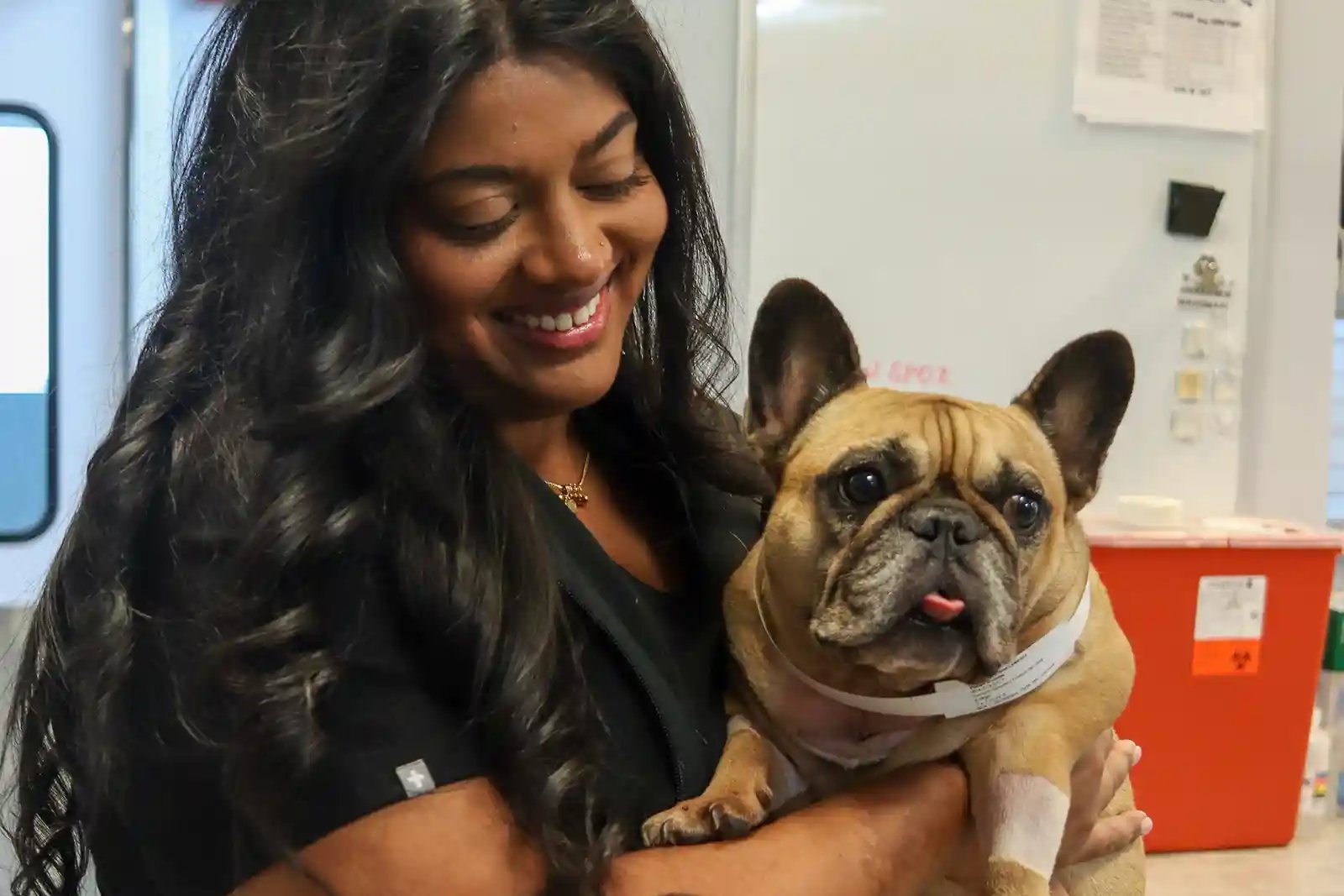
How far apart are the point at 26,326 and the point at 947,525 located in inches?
49.6

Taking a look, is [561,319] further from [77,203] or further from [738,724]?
[77,203]

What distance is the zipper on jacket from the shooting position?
0.79 m

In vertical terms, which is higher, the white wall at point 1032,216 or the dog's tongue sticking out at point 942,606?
the white wall at point 1032,216

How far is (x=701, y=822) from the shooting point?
29.9 inches

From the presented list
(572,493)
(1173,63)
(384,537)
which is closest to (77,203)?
(572,493)

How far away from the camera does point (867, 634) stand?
81 centimetres

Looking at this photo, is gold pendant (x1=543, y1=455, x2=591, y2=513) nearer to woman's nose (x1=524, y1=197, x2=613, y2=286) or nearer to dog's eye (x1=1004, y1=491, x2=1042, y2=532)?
woman's nose (x1=524, y1=197, x2=613, y2=286)

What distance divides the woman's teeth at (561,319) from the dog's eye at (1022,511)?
37 cm

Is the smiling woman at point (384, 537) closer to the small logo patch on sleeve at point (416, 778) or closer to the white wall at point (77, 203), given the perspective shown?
the small logo patch on sleeve at point (416, 778)

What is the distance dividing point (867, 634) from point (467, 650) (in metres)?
0.30

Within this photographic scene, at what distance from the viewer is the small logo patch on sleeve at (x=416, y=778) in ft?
2.08

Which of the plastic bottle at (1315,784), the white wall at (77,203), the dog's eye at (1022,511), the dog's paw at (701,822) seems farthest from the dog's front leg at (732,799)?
the plastic bottle at (1315,784)

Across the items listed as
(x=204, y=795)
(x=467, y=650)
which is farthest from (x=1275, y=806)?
(x=204, y=795)

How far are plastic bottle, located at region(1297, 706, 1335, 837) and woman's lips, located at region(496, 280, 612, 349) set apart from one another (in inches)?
51.1
